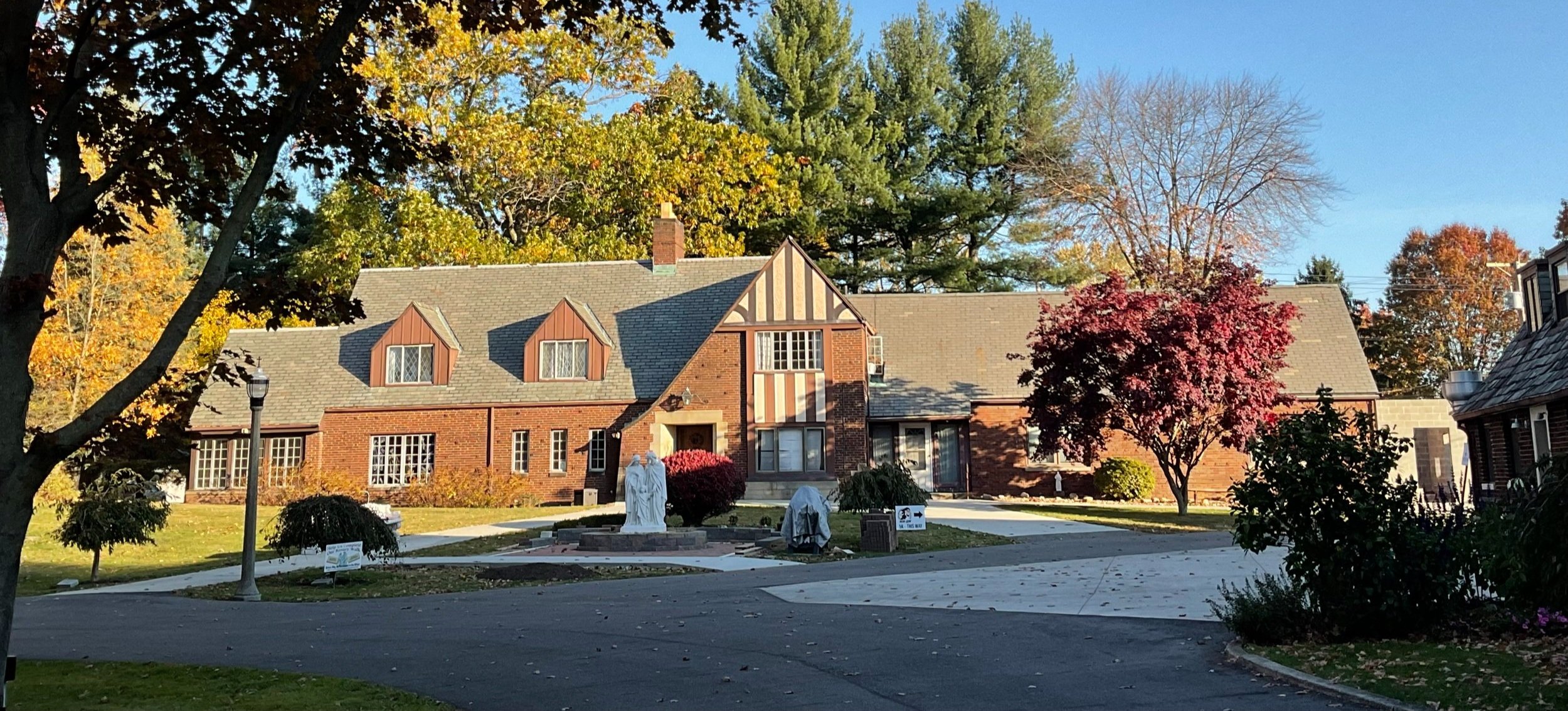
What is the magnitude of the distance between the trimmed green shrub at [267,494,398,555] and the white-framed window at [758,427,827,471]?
56.8ft

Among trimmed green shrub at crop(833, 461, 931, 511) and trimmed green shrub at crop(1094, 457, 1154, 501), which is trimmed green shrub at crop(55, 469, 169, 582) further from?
trimmed green shrub at crop(1094, 457, 1154, 501)

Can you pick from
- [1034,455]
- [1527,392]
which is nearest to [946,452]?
[1034,455]

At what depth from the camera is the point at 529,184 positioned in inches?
1797

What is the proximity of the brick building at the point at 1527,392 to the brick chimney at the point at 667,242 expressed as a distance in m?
23.1

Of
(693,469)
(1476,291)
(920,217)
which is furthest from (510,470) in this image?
(1476,291)

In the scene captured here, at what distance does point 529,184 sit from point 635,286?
9.11m

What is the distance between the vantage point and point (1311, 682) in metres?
7.86

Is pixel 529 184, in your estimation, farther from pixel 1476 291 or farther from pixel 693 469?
pixel 1476 291

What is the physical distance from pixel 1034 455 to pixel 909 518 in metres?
15.0

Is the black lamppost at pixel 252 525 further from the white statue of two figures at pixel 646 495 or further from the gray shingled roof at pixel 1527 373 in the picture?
the gray shingled roof at pixel 1527 373

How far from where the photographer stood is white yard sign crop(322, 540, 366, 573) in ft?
54.6

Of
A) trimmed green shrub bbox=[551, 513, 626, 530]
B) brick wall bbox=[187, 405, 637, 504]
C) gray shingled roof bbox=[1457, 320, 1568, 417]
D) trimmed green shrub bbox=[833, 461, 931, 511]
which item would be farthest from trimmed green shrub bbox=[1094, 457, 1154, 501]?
trimmed green shrub bbox=[551, 513, 626, 530]

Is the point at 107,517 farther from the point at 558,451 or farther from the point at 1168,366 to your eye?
the point at 1168,366

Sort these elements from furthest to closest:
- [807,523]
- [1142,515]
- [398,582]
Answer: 1. [1142,515]
2. [807,523]
3. [398,582]
